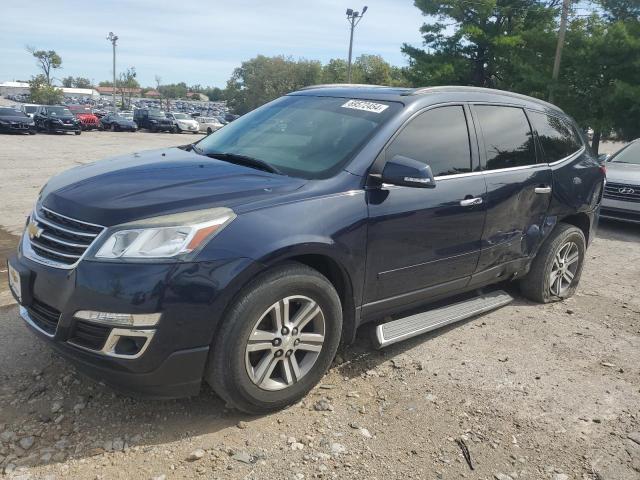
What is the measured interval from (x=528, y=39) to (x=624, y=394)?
80.0ft

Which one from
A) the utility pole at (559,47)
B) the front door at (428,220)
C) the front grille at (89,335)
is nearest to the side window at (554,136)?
the front door at (428,220)

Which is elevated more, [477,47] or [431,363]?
[477,47]

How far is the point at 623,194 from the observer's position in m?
8.37

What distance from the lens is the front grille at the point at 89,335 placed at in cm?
253

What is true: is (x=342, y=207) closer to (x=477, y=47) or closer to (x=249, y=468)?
(x=249, y=468)

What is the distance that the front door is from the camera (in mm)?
3291

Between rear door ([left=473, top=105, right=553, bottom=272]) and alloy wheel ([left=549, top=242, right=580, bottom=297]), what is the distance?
48 centimetres

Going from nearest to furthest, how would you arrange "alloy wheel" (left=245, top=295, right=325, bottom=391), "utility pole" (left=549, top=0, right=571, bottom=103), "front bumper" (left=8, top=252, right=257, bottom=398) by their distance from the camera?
"front bumper" (left=8, top=252, right=257, bottom=398) < "alloy wheel" (left=245, top=295, right=325, bottom=391) < "utility pole" (left=549, top=0, right=571, bottom=103)

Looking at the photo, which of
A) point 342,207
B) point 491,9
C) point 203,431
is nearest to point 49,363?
point 203,431

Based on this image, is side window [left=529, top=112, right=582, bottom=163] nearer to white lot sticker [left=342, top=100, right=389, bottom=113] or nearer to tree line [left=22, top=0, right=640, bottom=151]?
white lot sticker [left=342, top=100, right=389, bottom=113]

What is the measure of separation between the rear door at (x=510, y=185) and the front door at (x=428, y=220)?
135mm

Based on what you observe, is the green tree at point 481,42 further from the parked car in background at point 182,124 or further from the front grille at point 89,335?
the front grille at point 89,335

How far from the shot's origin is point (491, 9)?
26.7 m

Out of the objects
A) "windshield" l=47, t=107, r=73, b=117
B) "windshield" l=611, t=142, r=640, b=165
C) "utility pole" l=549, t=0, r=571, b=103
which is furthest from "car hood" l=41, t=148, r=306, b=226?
"windshield" l=47, t=107, r=73, b=117
